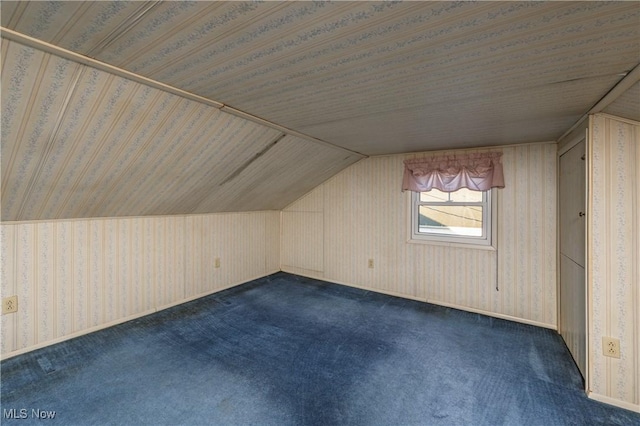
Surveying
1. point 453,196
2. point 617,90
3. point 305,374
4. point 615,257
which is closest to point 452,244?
point 453,196

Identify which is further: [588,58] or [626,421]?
[626,421]

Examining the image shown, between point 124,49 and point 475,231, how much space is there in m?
3.49

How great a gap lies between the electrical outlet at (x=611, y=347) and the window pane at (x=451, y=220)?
1.52 metres

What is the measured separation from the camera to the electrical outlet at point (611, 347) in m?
1.77

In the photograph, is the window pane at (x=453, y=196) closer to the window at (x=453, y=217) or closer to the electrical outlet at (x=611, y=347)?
the window at (x=453, y=217)

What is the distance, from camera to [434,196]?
11.3 ft

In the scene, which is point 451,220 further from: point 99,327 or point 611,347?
point 99,327

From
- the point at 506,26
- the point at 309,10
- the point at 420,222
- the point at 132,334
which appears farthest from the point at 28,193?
the point at 420,222

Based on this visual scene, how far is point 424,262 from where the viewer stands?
3.46m

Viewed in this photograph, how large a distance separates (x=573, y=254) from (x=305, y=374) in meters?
2.31

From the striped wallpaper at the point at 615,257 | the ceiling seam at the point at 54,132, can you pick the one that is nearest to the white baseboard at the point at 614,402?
the striped wallpaper at the point at 615,257

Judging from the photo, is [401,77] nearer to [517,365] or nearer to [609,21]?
[609,21]

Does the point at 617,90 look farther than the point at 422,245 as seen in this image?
No

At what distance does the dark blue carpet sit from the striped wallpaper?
0.60 feet
